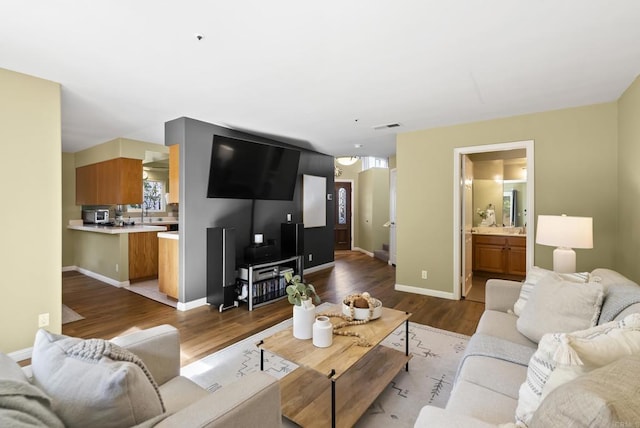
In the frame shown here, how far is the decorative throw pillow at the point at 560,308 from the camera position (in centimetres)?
167

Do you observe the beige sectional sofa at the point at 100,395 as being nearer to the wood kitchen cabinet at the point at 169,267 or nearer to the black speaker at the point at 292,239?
the wood kitchen cabinet at the point at 169,267

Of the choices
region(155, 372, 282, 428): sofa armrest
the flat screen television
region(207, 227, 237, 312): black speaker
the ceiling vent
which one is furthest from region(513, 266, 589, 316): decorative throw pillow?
the flat screen television

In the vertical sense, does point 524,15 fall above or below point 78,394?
above

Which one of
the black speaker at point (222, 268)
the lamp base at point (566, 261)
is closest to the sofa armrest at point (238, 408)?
the black speaker at point (222, 268)

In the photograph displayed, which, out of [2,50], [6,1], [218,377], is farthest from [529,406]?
[2,50]

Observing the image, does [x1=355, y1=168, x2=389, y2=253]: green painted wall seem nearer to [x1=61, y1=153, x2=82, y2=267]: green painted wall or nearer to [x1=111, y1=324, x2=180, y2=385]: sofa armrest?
[x1=61, y1=153, x2=82, y2=267]: green painted wall

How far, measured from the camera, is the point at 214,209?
4.07 m

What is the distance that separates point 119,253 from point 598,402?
5.68 meters

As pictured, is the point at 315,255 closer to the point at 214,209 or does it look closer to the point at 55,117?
the point at 214,209

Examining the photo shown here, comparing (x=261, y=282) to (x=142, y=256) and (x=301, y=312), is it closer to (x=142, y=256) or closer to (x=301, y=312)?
(x=301, y=312)

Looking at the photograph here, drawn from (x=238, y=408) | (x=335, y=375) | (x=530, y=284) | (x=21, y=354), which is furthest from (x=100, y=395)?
(x=21, y=354)

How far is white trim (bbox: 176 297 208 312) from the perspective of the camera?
373 centimetres

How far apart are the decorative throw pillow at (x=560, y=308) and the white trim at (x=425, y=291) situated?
230cm

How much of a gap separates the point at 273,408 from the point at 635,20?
2864 millimetres
